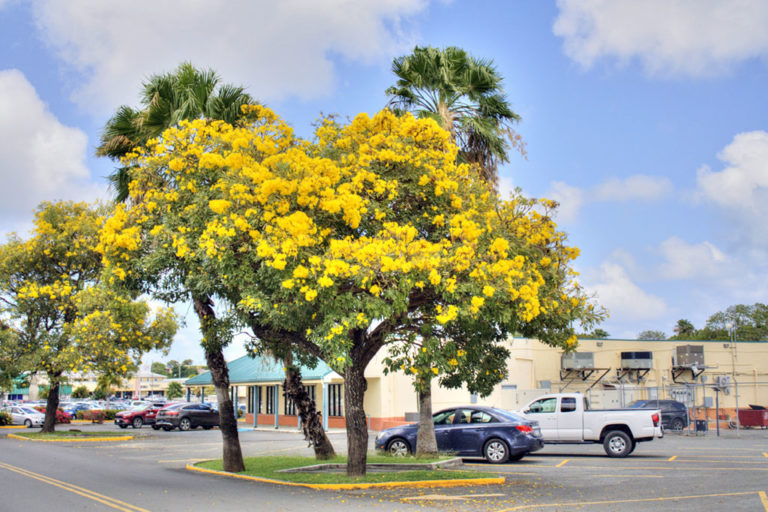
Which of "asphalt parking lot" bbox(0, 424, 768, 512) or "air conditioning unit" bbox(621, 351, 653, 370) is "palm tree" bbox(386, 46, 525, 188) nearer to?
"asphalt parking lot" bbox(0, 424, 768, 512)

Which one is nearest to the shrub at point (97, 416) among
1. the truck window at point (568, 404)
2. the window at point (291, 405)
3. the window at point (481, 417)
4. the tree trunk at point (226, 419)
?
the window at point (291, 405)

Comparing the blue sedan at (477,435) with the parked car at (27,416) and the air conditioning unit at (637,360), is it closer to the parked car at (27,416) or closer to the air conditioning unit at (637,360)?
the air conditioning unit at (637,360)

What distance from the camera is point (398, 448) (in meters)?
19.0

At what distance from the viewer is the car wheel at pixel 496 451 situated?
18031 millimetres

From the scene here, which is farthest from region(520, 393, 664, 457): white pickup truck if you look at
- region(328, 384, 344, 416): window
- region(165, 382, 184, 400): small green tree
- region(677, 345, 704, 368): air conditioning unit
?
region(165, 382, 184, 400): small green tree

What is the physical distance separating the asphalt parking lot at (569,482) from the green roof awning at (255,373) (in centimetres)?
994

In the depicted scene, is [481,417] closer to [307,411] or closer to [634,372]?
[307,411]

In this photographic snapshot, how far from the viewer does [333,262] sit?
1052cm

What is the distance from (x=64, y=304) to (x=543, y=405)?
21781 mm

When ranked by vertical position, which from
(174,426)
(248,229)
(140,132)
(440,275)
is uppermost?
(140,132)

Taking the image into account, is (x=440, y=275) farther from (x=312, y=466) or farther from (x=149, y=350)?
(x=149, y=350)

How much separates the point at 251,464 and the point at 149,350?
54.4ft

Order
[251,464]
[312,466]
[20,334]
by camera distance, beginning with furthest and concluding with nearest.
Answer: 1. [20,334]
2. [251,464]
3. [312,466]

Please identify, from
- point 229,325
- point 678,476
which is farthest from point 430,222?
point 678,476
